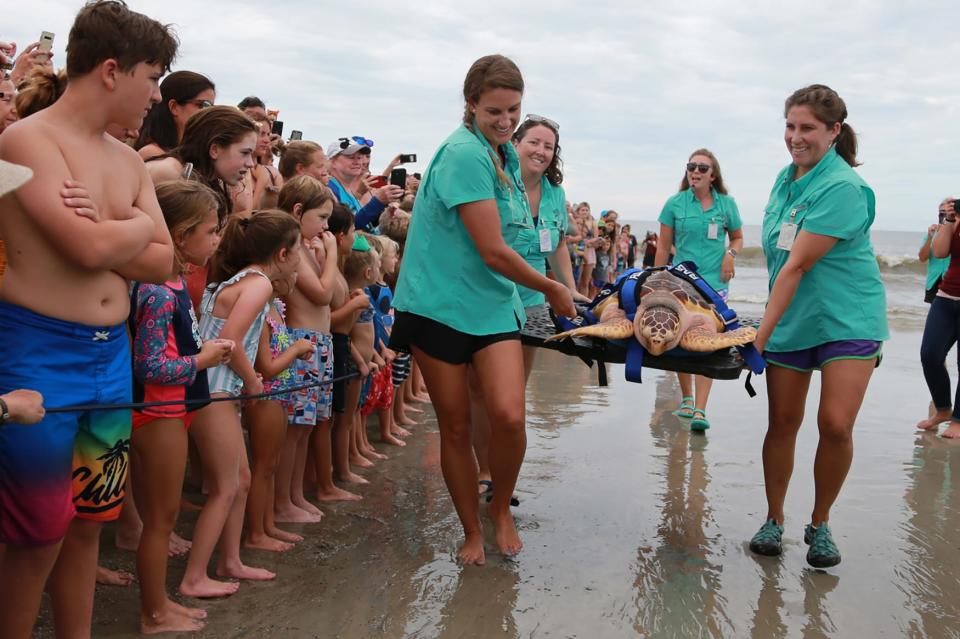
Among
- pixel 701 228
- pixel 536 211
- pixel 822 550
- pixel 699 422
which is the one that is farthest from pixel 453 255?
pixel 701 228

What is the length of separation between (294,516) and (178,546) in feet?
2.02

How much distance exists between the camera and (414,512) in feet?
14.5

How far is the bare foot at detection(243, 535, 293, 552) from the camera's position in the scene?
3.78m

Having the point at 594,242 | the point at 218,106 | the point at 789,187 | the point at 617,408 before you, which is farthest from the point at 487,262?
the point at 594,242

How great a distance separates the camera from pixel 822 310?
3.95m

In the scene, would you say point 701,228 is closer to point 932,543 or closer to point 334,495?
point 932,543

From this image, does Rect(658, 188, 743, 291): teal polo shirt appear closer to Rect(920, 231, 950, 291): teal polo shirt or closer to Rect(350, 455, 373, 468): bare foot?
Rect(920, 231, 950, 291): teal polo shirt

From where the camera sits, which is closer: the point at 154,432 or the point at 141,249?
the point at 141,249

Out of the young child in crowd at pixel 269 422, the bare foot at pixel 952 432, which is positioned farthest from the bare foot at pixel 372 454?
the bare foot at pixel 952 432

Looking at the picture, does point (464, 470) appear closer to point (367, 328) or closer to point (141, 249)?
point (367, 328)

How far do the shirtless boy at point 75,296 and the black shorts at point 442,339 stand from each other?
131 centimetres

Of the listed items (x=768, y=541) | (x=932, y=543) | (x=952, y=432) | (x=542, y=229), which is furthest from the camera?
(x=952, y=432)

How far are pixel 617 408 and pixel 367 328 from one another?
299 cm

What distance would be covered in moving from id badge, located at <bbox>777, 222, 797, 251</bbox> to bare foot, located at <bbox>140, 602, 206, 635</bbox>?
9.77ft
